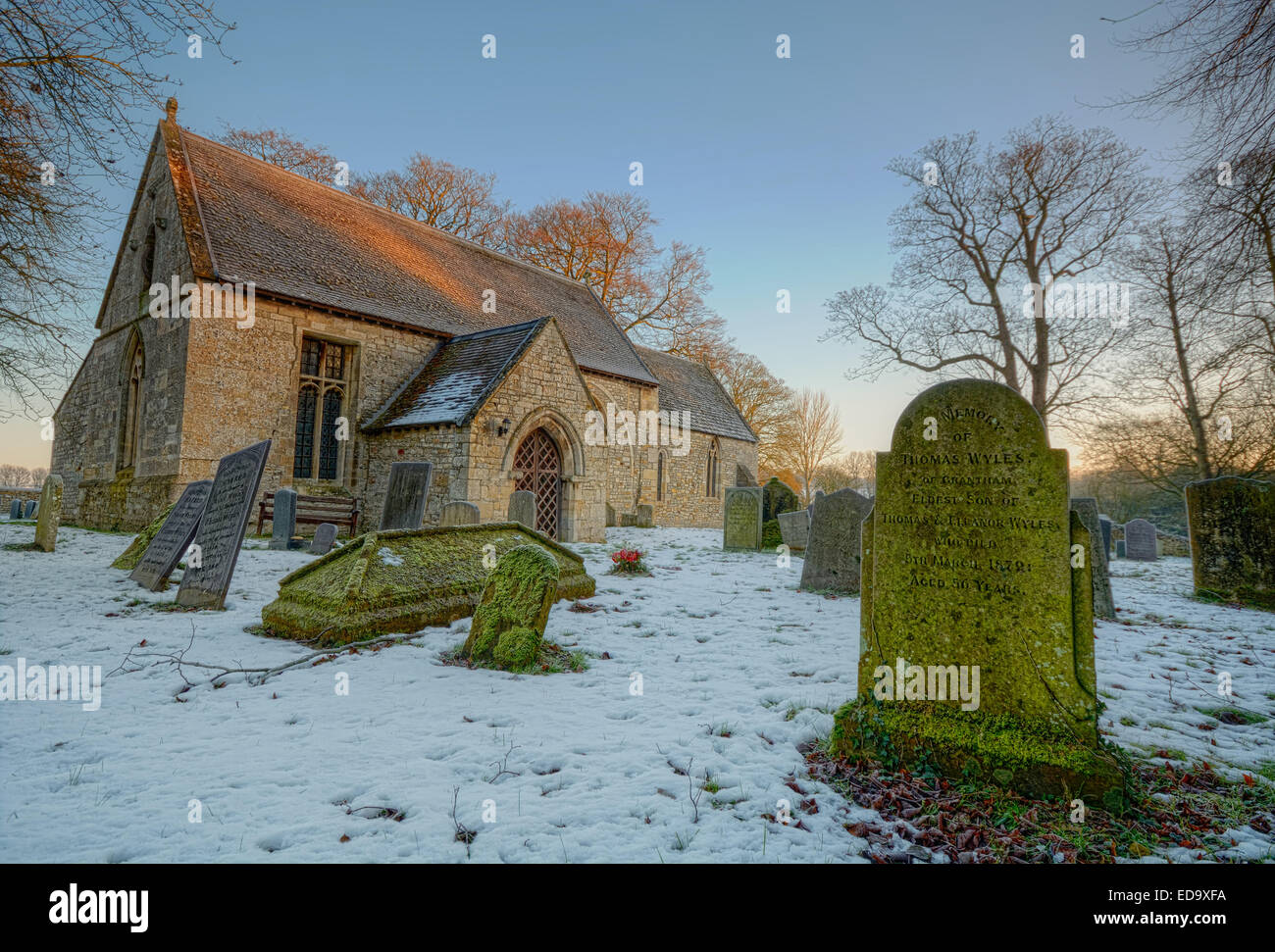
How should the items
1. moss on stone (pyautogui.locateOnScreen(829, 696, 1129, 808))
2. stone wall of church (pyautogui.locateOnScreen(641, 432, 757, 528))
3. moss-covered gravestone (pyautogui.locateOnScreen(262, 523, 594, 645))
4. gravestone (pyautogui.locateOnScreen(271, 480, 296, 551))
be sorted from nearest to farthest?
1. moss on stone (pyautogui.locateOnScreen(829, 696, 1129, 808))
2. moss-covered gravestone (pyautogui.locateOnScreen(262, 523, 594, 645))
3. gravestone (pyautogui.locateOnScreen(271, 480, 296, 551))
4. stone wall of church (pyautogui.locateOnScreen(641, 432, 757, 528))

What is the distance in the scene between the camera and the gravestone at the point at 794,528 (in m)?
13.2

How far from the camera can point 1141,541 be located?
14227 mm

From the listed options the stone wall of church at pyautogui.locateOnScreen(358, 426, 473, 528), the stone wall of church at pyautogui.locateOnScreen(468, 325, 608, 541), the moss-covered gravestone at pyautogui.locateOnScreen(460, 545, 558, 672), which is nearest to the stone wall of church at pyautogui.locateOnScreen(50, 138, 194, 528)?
the stone wall of church at pyautogui.locateOnScreen(358, 426, 473, 528)

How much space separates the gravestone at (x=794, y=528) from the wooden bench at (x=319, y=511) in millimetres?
9361

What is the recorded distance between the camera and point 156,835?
201cm

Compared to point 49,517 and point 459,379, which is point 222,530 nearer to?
point 49,517

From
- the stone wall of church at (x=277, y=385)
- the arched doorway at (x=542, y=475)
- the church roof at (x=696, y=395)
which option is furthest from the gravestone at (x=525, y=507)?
the church roof at (x=696, y=395)

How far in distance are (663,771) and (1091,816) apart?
5.80 feet

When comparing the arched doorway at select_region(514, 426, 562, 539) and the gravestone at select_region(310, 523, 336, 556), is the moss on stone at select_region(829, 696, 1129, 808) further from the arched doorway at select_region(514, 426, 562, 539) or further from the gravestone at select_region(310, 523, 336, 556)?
the arched doorway at select_region(514, 426, 562, 539)

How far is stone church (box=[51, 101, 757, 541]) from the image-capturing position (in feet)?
38.6

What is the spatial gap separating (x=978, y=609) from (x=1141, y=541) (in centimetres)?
1566

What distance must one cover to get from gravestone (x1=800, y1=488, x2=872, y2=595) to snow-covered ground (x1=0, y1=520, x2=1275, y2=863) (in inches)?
80.6

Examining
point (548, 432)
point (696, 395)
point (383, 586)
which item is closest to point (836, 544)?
point (383, 586)
